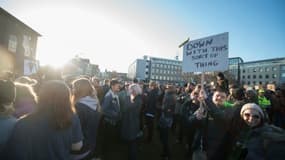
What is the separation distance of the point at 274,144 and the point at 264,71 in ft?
339

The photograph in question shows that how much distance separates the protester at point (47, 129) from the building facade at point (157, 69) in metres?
102

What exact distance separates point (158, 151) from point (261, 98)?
5514mm

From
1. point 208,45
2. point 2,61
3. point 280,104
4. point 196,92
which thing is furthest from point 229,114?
point 2,61

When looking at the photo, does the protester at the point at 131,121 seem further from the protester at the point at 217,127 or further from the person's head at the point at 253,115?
the person's head at the point at 253,115

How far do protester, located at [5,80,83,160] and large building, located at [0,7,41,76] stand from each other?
2405 centimetres

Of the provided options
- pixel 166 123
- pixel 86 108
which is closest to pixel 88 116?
pixel 86 108

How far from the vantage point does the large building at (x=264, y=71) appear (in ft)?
262

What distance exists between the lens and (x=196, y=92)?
4.51m

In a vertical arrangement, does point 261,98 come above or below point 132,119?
above

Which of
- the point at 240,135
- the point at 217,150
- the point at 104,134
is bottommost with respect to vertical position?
the point at 104,134

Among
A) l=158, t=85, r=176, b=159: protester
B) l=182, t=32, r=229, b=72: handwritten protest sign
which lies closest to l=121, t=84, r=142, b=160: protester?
l=158, t=85, r=176, b=159: protester

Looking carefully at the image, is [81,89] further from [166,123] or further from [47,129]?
[166,123]

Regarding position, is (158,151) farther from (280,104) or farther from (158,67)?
(158,67)

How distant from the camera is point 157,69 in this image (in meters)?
111
